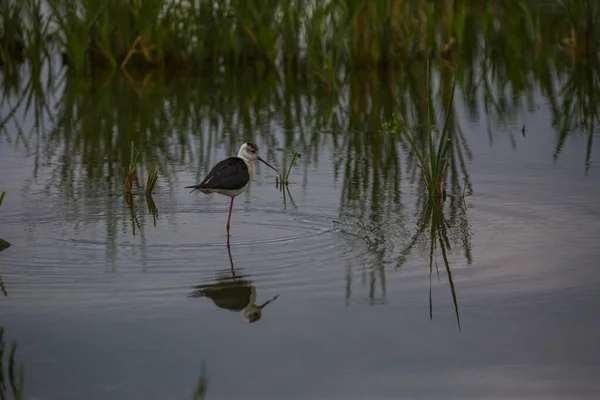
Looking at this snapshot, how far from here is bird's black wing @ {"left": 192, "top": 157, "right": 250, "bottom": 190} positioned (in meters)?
6.48

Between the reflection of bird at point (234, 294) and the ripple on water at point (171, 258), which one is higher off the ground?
the ripple on water at point (171, 258)

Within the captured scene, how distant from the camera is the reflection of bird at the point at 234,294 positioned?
4.84 m

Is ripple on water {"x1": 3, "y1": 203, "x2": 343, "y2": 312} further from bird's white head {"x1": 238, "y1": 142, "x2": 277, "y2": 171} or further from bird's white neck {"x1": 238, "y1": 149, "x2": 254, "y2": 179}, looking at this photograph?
bird's white head {"x1": 238, "y1": 142, "x2": 277, "y2": 171}

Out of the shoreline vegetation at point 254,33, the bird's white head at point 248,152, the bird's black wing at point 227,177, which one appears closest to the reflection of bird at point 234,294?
the bird's black wing at point 227,177

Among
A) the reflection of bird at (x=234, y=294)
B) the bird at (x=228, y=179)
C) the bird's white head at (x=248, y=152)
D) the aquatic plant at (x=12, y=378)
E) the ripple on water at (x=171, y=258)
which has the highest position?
the bird's white head at (x=248, y=152)

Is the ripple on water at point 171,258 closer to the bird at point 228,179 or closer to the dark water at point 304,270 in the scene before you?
the dark water at point 304,270

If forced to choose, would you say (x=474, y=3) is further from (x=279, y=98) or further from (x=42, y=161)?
(x=42, y=161)

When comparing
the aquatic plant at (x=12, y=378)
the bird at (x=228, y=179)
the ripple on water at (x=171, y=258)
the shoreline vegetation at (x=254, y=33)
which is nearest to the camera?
the aquatic plant at (x=12, y=378)

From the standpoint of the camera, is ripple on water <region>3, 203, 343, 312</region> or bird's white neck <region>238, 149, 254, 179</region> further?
bird's white neck <region>238, 149, 254, 179</region>

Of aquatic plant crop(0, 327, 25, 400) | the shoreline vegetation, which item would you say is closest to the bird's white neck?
aquatic plant crop(0, 327, 25, 400)

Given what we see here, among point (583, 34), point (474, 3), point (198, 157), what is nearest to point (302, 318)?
point (198, 157)

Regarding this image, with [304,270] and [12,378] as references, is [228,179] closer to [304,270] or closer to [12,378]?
[304,270]

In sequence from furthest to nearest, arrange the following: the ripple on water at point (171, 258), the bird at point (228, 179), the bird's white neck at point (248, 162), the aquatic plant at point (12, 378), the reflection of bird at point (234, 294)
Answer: the bird's white neck at point (248, 162), the bird at point (228, 179), the ripple on water at point (171, 258), the reflection of bird at point (234, 294), the aquatic plant at point (12, 378)

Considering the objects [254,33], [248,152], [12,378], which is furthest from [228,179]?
[254,33]
